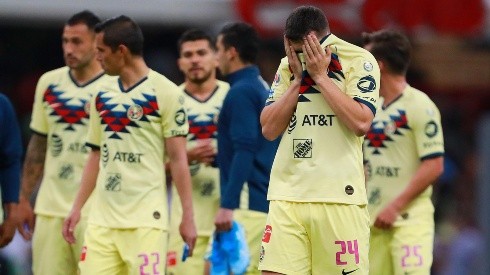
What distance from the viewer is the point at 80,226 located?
12.1 meters

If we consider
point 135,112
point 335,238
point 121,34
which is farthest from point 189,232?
point 335,238

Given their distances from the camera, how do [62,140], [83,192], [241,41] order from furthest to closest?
[241,41] < [62,140] < [83,192]

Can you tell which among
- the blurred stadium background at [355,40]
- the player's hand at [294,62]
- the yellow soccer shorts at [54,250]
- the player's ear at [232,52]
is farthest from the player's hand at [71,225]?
the blurred stadium background at [355,40]

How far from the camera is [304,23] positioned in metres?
9.74

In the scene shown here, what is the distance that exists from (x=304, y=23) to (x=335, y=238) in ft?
4.66

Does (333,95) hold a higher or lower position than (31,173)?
higher

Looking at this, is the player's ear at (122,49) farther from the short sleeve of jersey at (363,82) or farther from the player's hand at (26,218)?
the short sleeve of jersey at (363,82)

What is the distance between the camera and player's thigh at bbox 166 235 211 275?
1300 centimetres

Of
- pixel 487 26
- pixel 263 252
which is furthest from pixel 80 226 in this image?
pixel 487 26

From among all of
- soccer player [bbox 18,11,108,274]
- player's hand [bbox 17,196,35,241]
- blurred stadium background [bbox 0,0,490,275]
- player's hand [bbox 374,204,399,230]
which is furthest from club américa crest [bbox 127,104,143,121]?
blurred stadium background [bbox 0,0,490,275]

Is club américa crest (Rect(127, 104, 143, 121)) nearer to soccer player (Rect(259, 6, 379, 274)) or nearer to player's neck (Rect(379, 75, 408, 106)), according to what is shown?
soccer player (Rect(259, 6, 379, 274))

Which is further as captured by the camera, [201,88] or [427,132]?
[201,88]

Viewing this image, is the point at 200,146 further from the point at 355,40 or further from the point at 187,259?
the point at 355,40

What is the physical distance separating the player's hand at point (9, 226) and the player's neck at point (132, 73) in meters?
1.44
